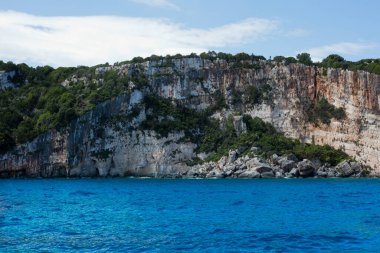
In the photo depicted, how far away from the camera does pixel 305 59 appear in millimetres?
111375

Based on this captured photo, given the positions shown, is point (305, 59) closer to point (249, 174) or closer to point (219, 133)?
point (219, 133)

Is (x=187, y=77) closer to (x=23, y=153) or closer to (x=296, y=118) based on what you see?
(x=296, y=118)

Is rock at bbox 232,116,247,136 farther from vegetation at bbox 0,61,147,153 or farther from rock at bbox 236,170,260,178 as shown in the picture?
vegetation at bbox 0,61,147,153

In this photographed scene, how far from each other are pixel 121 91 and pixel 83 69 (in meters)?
18.8

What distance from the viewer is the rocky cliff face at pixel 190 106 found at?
9419 cm

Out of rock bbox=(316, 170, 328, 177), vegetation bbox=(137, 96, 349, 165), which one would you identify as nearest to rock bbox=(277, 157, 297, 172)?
vegetation bbox=(137, 96, 349, 165)

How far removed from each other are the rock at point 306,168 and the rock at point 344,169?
13.7 feet

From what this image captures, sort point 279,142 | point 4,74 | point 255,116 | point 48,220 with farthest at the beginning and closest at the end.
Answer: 1. point 4,74
2. point 255,116
3. point 279,142
4. point 48,220

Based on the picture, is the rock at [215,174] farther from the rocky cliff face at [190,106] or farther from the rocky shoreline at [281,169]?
the rocky cliff face at [190,106]

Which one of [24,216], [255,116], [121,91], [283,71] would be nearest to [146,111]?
[121,91]

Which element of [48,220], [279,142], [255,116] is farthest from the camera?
[255,116]

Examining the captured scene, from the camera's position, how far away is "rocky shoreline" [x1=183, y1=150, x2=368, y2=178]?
90.0 m

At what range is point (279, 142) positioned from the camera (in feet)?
318

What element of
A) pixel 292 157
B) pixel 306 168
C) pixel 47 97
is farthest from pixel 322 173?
pixel 47 97
